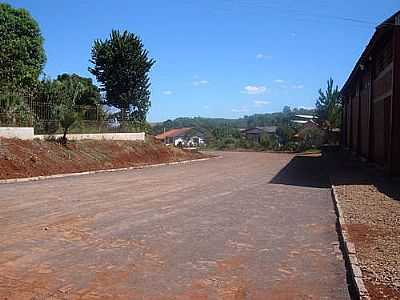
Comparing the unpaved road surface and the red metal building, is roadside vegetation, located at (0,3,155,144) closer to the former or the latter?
the unpaved road surface

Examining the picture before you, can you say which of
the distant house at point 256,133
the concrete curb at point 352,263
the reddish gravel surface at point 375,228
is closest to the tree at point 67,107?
the reddish gravel surface at point 375,228

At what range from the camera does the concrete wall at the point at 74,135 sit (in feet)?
71.7

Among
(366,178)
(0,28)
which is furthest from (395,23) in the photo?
(0,28)

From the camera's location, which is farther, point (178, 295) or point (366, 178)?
point (366, 178)

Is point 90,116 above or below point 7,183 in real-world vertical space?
above

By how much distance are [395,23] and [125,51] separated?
76.7ft

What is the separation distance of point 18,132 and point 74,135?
15.7ft

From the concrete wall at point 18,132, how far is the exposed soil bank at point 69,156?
39 centimetres

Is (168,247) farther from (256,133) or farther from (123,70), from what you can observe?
(256,133)

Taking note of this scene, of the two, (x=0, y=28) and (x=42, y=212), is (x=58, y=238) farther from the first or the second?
(x=0, y=28)

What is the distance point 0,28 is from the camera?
31641 mm

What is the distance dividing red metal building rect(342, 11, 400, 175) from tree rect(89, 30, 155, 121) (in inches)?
630

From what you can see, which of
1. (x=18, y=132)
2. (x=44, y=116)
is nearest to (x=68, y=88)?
(x=44, y=116)

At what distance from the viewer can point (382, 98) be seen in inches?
Answer: 824
